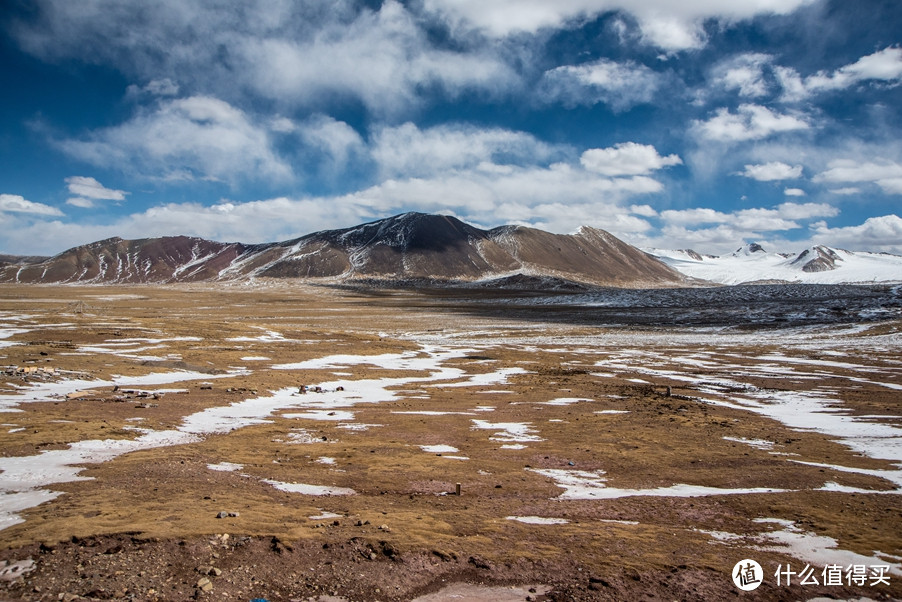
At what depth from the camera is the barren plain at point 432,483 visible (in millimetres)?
8570

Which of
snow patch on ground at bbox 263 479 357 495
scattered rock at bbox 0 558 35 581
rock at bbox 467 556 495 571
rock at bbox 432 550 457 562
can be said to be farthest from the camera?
snow patch on ground at bbox 263 479 357 495

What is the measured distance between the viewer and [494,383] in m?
38.9

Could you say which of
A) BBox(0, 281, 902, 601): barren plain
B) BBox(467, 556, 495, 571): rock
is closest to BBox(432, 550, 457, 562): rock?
BBox(0, 281, 902, 601): barren plain

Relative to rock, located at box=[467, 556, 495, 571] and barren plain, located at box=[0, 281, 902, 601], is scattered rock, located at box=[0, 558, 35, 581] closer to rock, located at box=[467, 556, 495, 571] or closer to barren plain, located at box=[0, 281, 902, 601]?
barren plain, located at box=[0, 281, 902, 601]

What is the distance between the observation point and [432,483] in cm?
1445

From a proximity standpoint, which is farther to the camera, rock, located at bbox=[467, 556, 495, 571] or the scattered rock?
rock, located at bbox=[467, 556, 495, 571]

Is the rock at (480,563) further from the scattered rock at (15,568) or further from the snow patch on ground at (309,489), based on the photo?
the scattered rock at (15,568)

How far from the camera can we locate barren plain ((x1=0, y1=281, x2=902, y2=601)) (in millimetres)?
8570

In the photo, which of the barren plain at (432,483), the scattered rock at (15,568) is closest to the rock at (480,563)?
the barren plain at (432,483)

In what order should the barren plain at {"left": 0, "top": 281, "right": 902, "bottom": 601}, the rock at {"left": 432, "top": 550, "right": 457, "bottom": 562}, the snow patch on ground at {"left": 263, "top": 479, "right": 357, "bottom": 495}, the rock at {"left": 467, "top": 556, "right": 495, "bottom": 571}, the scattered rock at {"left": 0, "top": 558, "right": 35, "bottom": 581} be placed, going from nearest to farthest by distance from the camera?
the scattered rock at {"left": 0, "top": 558, "right": 35, "bottom": 581} → the barren plain at {"left": 0, "top": 281, "right": 902, "bottom": 601} → the rock at {"left": 467, "top": 556, "right": 495, "bottom": 571} → the rock at {"left": 432, "top": 550, "right": 457, "bottom": 562} → the snow patch on ground at {"left": 263, "top": 479, "right": 357, "bottom": 495}

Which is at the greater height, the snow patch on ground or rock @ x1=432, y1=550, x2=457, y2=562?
rock @ x1=432, y1=550, x2=457, y2=562

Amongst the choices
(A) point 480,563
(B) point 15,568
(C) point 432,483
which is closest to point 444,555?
(A) point 480,563

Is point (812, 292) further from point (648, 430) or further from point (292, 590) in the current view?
point (292, 590)

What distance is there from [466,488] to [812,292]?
16063 cm
